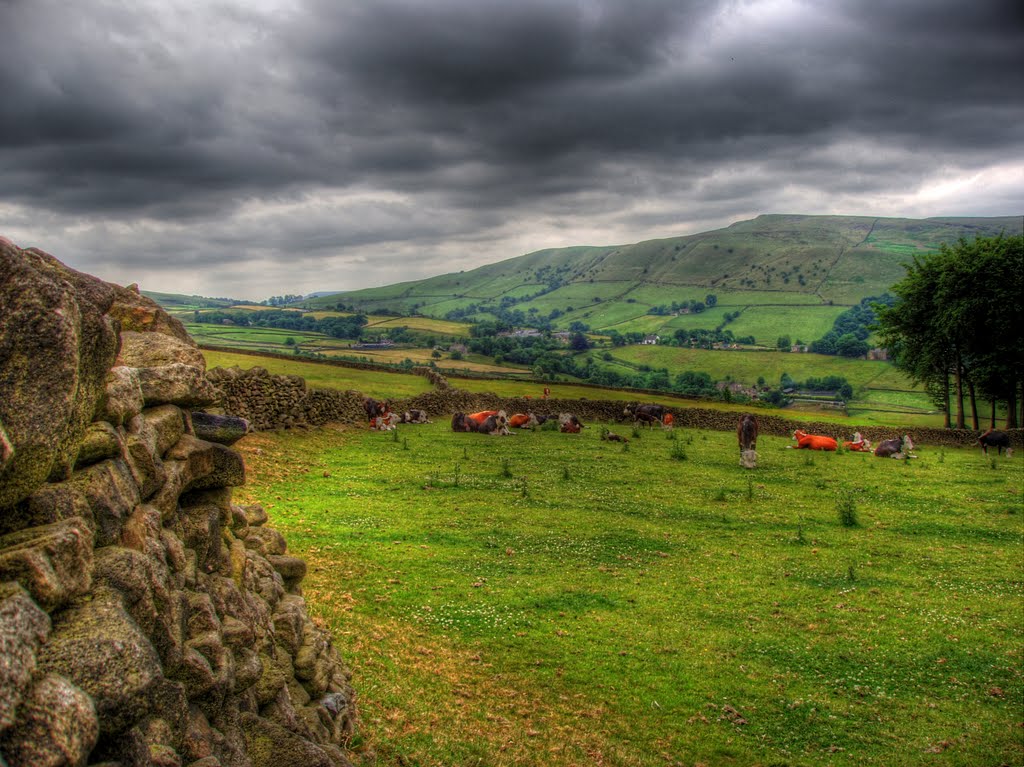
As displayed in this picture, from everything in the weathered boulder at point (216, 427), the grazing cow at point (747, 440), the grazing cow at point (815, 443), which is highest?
the weathered boulder at point (216, 427)

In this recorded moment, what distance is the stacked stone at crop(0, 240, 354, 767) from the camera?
3.88 metres

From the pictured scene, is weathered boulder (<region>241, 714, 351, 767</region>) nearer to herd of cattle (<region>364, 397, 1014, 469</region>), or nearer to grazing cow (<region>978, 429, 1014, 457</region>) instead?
herd of cattle (<region>364, 397, 1014, 469</region>)

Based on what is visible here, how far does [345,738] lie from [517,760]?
2.24m

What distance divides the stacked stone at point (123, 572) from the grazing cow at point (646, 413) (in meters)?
34.7

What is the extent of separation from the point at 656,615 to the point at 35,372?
1130 cm

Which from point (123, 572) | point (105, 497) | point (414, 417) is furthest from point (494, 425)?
point (123, 572)

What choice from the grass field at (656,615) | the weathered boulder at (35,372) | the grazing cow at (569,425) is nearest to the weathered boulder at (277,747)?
the grass field at (656,615)

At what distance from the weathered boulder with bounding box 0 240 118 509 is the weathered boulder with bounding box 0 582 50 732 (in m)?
0.81

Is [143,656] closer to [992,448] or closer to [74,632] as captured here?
[74,632]

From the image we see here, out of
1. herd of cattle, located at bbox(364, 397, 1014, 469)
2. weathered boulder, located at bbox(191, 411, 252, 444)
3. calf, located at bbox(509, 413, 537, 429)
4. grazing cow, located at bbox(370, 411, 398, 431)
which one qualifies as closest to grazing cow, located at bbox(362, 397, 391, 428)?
herd of cattle, located at bbox(364, 397, 1014, 469)

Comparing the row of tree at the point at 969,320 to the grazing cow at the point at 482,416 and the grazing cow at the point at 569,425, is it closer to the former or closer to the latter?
the grazing cow at the point at 569,425

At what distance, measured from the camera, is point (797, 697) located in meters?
10.2

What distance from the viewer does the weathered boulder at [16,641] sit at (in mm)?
3309

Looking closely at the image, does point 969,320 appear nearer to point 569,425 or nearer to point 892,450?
point 892,450
